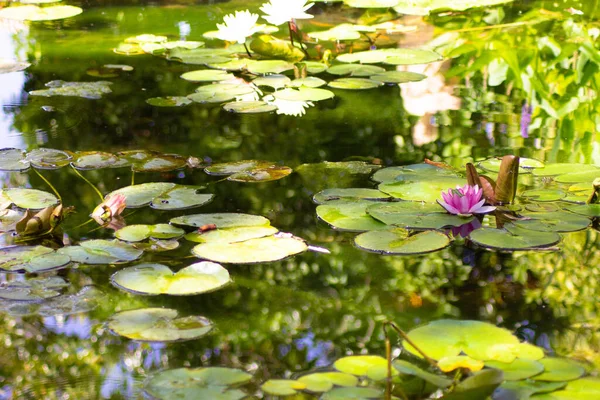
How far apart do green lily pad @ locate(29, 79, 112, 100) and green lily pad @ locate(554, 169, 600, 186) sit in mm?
1605

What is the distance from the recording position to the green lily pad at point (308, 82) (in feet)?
9.63

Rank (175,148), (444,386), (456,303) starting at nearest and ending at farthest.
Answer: (444,386) < (456,303) < (175,148)

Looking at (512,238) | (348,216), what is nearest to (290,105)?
(348,216)

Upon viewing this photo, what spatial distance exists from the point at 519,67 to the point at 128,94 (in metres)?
1.43

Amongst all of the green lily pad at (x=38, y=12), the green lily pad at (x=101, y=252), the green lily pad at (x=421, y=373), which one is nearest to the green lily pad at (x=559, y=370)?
the green lily pad at (x=421, y=373)

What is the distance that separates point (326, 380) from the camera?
1168 millimetres

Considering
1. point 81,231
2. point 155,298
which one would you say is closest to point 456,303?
point 155,298

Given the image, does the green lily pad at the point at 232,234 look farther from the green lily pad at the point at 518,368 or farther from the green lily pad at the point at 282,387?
the green lily pad at the point at 518,368

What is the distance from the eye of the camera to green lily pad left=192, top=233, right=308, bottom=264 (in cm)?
162

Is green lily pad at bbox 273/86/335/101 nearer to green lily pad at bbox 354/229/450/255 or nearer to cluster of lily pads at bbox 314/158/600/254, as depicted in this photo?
cluster of lily pads at bbox 314/158/600/254

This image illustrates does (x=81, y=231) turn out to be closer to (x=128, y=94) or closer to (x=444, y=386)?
(x=444, y=386)

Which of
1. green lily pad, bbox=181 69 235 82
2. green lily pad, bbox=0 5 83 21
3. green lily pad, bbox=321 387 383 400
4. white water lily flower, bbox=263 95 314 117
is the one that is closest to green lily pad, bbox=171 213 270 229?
green lily pad, bbox=321 387 383 400

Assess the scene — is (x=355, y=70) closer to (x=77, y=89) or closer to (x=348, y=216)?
(x=77, y=89)

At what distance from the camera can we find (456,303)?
145 cm
